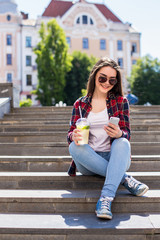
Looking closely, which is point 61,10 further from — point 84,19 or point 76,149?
point 76,149

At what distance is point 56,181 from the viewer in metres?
3.56

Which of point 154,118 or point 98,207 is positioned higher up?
point 154,118

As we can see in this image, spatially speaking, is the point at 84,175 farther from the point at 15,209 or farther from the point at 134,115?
the point at 134,115

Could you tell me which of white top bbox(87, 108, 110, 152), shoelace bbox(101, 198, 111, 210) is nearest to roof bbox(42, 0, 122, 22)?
white top bbox(87, 108, 110, 152)

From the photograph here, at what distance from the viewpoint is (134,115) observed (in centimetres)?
715

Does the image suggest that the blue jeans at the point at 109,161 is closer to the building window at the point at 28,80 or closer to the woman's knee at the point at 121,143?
the woman's knee at the point at 121,143

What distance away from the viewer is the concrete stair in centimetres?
258

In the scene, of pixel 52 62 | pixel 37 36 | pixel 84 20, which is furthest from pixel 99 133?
pixel 84 20

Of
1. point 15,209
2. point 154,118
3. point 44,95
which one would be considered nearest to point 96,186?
point 15,209

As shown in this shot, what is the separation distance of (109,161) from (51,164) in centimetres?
131

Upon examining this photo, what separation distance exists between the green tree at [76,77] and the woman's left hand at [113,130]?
2562cm

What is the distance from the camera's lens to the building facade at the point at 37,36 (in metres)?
35.4

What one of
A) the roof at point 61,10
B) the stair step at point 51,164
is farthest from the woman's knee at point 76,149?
the roof at point 61,10

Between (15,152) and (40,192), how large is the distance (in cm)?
170
